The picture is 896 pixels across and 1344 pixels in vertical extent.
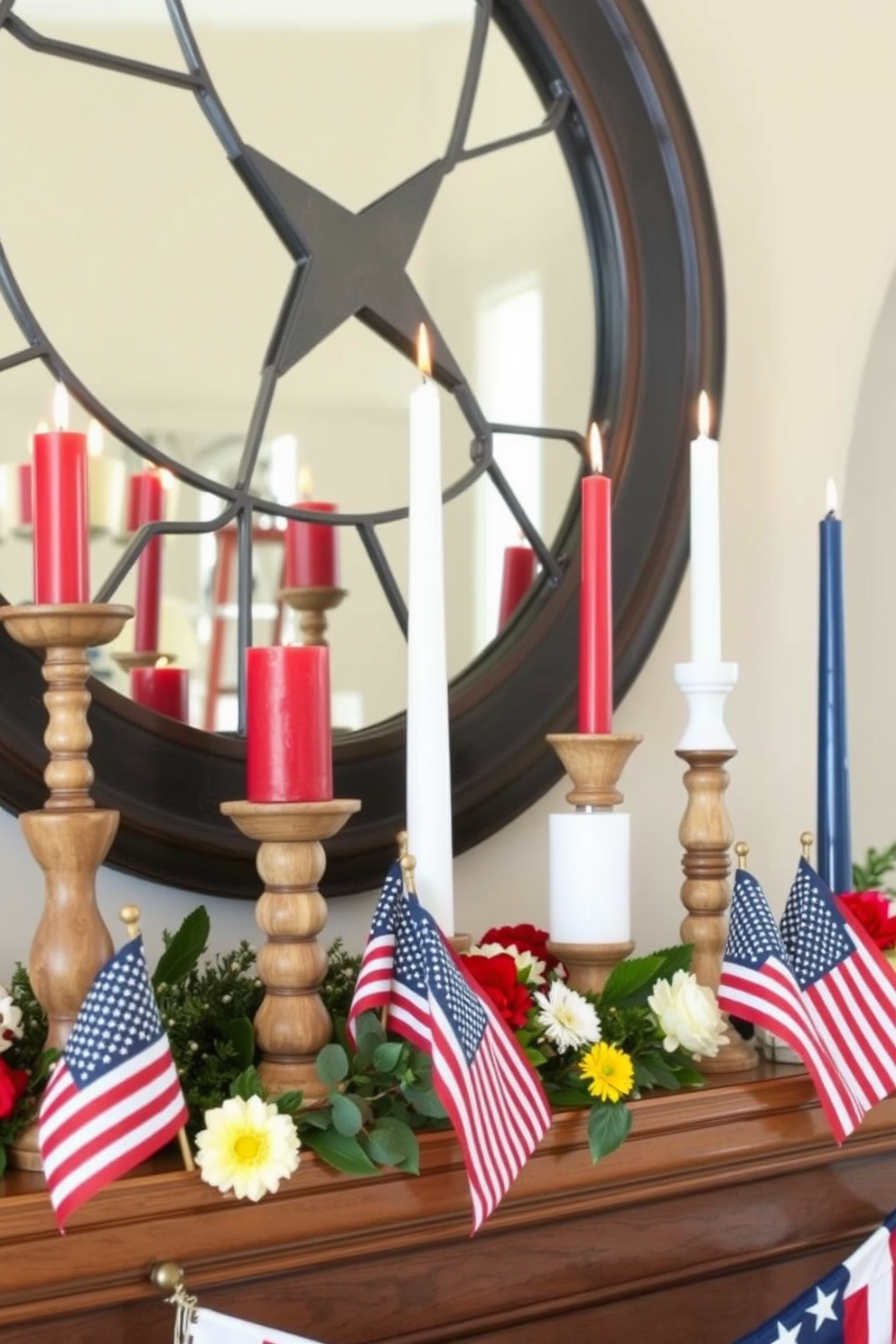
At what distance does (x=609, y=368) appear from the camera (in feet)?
3.27

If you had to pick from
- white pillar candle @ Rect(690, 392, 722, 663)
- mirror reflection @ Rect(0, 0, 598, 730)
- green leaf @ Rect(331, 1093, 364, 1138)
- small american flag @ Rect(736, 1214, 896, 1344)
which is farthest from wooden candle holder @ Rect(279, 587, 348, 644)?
small american flag @ Rect(736, 1214, 896, 1344)

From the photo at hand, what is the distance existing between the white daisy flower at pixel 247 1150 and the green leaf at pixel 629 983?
0.23 m

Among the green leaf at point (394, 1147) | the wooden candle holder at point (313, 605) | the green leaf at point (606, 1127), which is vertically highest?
the wooden candle holder at point (313, 605)

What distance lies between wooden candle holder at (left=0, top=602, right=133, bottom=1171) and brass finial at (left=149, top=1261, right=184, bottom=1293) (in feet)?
0.24

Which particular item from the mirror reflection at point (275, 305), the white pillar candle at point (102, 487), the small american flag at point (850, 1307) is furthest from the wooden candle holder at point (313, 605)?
the small american flag at point (850, 1307)

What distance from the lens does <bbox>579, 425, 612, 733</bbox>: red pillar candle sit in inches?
30.8

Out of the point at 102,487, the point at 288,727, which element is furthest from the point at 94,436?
the point at 288,727

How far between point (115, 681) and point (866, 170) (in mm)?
722

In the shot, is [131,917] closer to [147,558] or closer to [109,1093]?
[109,1093]

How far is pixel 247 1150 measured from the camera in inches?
23.5

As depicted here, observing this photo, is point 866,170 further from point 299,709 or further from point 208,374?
point 299,709

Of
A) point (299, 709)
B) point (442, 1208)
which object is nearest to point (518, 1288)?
point (442, 1208)

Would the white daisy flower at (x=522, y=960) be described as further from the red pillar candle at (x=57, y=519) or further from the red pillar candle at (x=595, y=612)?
the red pillar candle at (x=57, y=519)

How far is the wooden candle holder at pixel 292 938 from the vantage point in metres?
0.65
